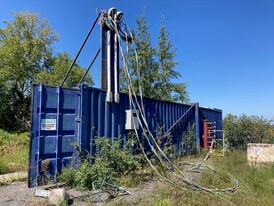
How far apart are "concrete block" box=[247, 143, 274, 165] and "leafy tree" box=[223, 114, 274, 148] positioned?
3.45 meters

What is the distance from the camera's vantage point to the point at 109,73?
6.89m

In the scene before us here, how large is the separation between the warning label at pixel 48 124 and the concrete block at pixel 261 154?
19.9ft

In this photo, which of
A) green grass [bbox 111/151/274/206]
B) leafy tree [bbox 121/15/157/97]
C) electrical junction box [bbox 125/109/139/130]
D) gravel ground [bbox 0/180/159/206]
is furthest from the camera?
leafy tree [bbox 121/15/157/97]

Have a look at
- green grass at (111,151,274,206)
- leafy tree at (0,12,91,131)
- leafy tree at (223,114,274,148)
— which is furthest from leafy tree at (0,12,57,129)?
green grass at (111,151,274,206)

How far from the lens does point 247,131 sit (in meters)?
10.8

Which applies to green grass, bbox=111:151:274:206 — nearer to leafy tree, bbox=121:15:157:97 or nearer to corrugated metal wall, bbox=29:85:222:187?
corrugated metal wall, bbox=29:85:222:187

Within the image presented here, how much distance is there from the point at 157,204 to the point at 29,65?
1945 cm

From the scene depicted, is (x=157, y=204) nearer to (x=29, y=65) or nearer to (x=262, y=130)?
(x=262, y=130)

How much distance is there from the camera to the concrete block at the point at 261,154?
7070 millimetres

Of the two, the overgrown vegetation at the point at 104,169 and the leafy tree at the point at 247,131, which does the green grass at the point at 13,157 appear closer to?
the overgrown vegetation at the point at 104,169

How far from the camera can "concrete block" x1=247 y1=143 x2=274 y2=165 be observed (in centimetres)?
707

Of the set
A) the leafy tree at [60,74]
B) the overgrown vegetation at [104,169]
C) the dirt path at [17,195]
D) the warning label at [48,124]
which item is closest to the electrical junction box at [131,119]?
the overgrown vegetation at [104,169]

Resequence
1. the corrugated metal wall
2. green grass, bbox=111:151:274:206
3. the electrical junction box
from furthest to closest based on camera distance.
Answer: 1. the electrical junction box
2. the corrugated metal wall
3. green grass, bbox=111:151:274:206

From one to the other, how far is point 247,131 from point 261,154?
3.76 meters
